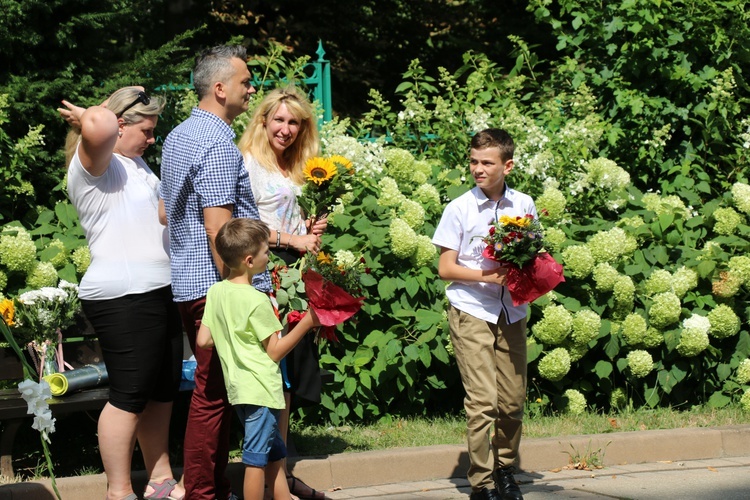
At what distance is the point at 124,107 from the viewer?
4.35 metres

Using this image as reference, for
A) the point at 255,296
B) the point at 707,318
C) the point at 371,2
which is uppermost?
the point at 371,2

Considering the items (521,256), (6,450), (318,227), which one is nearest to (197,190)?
(318,227)

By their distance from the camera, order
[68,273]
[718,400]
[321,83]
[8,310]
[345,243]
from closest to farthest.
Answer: [8,310], [68,273], [345,243], [718,400], [321,83]

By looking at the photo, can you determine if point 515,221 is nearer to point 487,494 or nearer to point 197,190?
point 487,494

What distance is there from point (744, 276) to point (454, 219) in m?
2.74

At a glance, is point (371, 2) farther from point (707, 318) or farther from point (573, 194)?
point (707, 318)

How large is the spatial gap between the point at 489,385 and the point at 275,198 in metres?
1.32

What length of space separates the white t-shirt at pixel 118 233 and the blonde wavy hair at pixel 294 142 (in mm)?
654

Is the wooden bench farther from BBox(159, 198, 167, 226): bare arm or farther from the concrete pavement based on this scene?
BBox(159, 198, 167, 226): bare arm

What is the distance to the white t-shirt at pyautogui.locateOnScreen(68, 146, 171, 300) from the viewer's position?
4223 mm

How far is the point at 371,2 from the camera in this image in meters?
15.0

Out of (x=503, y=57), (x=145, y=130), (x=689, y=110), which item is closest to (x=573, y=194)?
(x=689, y=110)

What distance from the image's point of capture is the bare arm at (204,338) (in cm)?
410

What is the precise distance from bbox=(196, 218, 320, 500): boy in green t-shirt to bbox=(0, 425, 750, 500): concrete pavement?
0.91 metres
